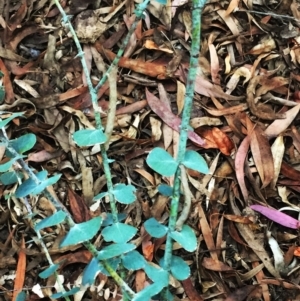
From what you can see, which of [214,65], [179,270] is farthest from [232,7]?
[179,270]

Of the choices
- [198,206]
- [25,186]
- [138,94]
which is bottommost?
[198,206]

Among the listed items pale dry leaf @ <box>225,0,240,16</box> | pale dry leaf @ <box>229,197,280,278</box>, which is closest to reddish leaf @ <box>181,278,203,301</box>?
pale dry leaf @ <box>229,197,280,278</box>

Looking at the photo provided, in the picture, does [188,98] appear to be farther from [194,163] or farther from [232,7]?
[232,7]

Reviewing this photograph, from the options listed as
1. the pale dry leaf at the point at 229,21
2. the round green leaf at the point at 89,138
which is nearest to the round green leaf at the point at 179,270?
the round green leaf at the point at 89,138

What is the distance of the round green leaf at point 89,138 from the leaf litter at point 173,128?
1.25ft

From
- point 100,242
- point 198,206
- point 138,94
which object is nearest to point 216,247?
point 198,206

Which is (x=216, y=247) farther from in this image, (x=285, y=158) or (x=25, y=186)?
(x=25, y=186)

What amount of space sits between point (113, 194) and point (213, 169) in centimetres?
38

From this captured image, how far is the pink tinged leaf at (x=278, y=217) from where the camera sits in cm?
104

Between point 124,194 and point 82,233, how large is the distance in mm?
93

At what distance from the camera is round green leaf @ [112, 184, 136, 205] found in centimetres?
73

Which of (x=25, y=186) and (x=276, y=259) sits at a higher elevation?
(x=25, y=186)

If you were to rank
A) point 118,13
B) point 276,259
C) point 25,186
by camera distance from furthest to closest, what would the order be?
point 118,13, point 276,259, point 25,186

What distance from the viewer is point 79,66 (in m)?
1.13
